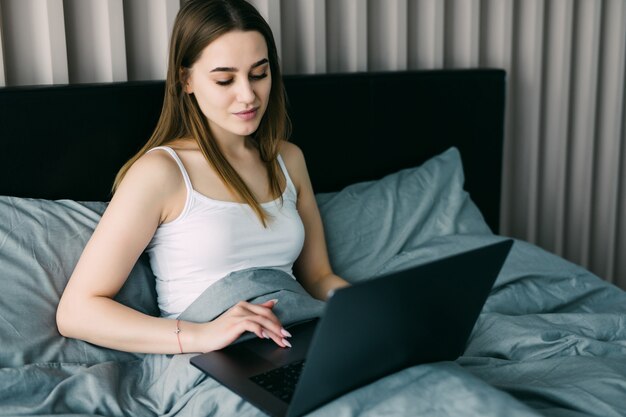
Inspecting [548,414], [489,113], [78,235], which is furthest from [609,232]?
[78,235]

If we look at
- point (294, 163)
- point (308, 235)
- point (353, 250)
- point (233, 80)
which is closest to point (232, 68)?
point (233, 80)

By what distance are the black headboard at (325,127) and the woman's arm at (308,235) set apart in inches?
7.5

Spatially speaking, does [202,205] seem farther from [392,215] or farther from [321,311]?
[392,215]

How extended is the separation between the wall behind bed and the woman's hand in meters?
0.65

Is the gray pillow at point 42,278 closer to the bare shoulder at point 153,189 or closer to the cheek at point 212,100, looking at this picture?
the bare shoulder at point 153,189

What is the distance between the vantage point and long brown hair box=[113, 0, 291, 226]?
1.43m

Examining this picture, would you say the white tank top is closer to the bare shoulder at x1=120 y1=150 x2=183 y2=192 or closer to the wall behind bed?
the bare shoulder at x1=120 y1=150 x2=183 y2=192

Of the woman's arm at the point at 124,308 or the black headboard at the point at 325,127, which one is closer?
the woman's arm at the point at 124,308

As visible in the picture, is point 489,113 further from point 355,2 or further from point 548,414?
point 548,414

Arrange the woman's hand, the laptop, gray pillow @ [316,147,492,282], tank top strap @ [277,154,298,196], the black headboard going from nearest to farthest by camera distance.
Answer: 1. the laptop
2. the woman's hand
3. the black headboard
4. tank top strap @ [277,154,298,196]
5. gray pillow @ [316,147,492,282]

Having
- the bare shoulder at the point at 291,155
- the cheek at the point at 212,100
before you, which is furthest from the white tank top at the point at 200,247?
the bare shoulder at the point at 291,155

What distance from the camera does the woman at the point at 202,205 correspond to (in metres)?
Result: 1.29

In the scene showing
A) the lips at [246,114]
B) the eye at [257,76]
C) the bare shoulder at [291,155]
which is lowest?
the bare shoulder at [291,155]

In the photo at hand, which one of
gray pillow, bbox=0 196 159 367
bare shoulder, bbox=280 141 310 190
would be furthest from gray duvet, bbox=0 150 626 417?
bare shoulder, bbox=280 141 310 190
